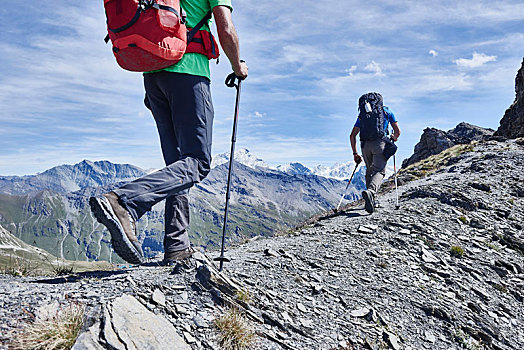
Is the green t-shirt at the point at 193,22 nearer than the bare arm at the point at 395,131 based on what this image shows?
Yes

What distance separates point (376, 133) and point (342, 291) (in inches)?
315

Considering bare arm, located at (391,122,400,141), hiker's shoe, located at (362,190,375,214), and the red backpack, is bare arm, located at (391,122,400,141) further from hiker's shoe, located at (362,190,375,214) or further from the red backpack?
the red backpack

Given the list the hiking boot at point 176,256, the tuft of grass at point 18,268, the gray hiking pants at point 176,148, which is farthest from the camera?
the tuft of grass at point 18,268

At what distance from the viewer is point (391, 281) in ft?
22.9

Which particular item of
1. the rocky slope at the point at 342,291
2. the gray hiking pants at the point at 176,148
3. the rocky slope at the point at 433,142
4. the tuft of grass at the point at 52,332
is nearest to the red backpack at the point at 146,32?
the gray hiking pants at the point at 176,148

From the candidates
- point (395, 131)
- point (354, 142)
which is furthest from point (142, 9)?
point (354, 142)

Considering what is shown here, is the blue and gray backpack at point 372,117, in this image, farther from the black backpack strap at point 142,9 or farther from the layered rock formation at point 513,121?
the layered rock formation at point 513,121

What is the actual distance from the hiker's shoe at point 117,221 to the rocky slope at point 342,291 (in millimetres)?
567

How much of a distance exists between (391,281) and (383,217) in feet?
13.0

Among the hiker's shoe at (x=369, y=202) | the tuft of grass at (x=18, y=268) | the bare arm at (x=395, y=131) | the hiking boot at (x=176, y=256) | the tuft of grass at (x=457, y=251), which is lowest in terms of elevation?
the tuft of grass at (x=18, y=268)

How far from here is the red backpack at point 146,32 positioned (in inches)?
168

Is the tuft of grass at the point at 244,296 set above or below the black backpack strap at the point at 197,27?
below

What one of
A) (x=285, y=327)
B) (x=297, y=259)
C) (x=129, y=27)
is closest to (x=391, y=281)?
(x=297, y=259)

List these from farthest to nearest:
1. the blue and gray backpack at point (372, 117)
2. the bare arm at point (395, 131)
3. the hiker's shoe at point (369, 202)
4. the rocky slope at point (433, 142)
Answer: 1. the rocky slope at point (433, 142)
2. the bare arm at point (395, 131)
3. the blue and gray backpack at point (372, 117)
4. the hiker's shoe at point (369, 202)
